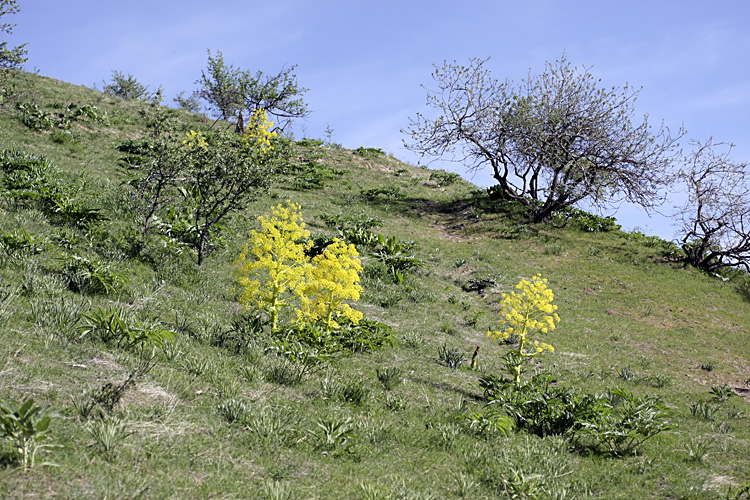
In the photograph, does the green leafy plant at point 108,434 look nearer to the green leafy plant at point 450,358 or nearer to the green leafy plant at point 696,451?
the green leafy plant at point 450,358

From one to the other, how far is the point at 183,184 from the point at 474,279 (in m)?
10.7

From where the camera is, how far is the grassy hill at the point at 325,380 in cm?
407

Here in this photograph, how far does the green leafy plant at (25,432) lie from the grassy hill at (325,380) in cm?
8

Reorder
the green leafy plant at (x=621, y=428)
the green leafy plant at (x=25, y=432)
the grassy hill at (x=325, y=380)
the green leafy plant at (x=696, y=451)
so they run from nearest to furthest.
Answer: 1. the green leafy plant at (x=25, y=432)
2. the grassy hill at (x=325, y=380)
3. the green leafy plant at (x=621, y=428)
4. the green leafy plant at (x=696, y=451)

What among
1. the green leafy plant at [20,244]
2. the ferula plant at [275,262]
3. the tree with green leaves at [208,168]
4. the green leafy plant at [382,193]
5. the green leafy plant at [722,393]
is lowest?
the green leafy plant at [722,393]

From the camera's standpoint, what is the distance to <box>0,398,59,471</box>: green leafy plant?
3321 mm

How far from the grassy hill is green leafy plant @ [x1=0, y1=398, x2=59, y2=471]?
0.08m

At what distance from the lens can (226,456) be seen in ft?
13.8

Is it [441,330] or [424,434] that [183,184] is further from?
[424,434]

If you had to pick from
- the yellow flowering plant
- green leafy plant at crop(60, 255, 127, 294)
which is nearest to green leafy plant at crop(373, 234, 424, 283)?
the yellow flowering plant

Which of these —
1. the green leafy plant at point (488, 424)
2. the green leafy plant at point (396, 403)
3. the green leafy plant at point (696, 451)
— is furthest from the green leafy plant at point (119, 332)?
the green leafy plant at point (696, 451)

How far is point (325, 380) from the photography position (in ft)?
21.0

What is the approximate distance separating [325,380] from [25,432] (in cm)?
354

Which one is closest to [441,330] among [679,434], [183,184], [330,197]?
[679,434]
